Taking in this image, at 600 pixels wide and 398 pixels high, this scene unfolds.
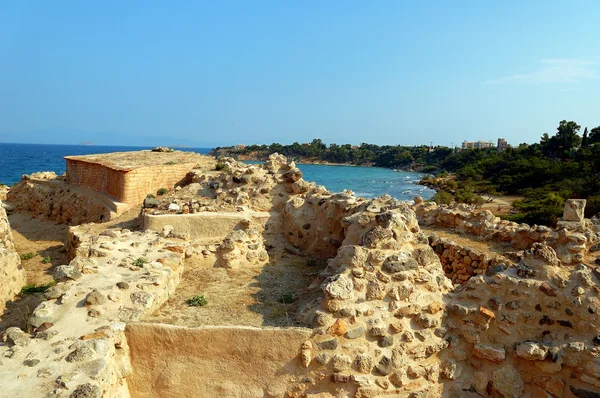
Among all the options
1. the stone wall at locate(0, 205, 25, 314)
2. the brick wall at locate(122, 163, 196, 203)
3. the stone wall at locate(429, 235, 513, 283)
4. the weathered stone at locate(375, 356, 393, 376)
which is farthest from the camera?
the brick wall at locate(122, 163, 196, 203)

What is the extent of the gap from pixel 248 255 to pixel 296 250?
4.66 feet

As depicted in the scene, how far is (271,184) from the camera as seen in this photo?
11.5 meters

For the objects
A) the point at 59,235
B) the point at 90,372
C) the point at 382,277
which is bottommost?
the point at 59,235

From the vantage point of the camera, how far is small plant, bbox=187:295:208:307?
6604 millimetres

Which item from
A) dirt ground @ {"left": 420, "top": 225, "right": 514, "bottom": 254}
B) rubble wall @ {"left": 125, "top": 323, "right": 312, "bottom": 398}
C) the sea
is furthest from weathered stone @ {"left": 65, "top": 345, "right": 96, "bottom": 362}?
the sea

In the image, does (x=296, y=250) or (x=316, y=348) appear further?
(x=296, y=250)

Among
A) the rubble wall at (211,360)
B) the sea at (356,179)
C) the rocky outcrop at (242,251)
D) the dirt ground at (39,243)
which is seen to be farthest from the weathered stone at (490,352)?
the sea at (356,179)

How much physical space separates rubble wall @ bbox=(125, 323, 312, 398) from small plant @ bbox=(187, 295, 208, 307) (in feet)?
3.12

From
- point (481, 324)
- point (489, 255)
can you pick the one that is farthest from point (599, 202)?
point (481, 324)

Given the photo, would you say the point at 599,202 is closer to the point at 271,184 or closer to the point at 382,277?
the point at 271,184

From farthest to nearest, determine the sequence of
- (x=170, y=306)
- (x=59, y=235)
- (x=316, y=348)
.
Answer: (x=59, y=235) < (x=170, y=306) < (x=316, y=348)

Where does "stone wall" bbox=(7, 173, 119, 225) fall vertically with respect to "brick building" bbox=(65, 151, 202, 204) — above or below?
below

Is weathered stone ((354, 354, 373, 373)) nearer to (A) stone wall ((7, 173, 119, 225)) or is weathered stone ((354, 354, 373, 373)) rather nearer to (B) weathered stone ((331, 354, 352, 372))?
(B) weathered stone ((331, 354, 352, 372))

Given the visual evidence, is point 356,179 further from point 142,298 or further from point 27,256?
point 142,298
